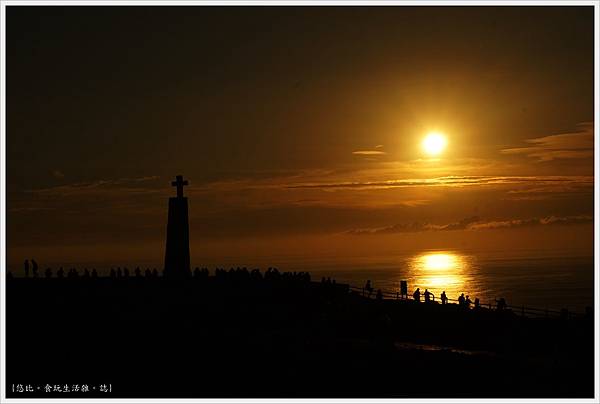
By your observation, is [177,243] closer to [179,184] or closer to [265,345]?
[179,184]

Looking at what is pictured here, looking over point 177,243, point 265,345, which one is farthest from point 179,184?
point 265,345

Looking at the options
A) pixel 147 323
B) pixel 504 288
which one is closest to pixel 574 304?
pixel 504 288

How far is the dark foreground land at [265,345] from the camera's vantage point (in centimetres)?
1880

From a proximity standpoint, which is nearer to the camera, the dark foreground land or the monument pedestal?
the dark foreground land

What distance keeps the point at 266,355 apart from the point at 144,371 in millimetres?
3256

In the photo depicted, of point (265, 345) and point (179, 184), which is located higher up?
point (179, 184)

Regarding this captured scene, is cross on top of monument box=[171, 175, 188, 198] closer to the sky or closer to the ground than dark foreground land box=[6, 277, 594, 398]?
closer to the sky

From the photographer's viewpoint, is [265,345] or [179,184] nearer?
[265,345]

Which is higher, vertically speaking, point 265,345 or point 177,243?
point 177,243

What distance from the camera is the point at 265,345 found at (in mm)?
21641

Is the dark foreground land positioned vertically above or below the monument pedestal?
below

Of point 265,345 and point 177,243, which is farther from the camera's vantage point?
point 177,243

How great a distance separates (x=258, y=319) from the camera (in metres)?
26.4

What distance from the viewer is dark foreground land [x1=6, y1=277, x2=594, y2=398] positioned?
1880 centimetres
